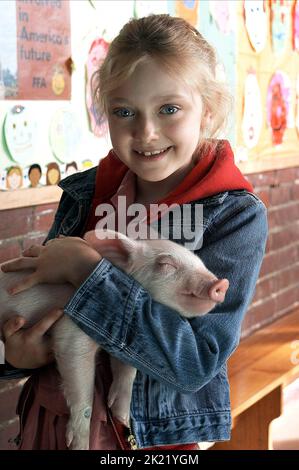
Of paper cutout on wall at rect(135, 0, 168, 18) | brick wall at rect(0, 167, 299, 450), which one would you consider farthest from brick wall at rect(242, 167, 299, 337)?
paper cutout on wall at rect(135, 0, 168, 18)

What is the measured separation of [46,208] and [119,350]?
3.07 feet

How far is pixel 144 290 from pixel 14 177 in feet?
2.70

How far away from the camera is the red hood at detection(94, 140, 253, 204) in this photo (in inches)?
43.6

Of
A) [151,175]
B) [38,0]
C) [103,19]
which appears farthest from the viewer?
[103,19]

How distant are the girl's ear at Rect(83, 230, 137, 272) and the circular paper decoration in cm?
86

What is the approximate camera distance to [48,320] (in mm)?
999

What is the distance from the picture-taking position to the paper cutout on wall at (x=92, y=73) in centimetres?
195

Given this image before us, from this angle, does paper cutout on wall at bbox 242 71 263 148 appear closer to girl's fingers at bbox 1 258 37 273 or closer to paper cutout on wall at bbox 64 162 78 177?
paper cutout on wall at bbox 64 162 78 177

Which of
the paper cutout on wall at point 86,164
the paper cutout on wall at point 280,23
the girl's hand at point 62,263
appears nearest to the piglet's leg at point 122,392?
the girl's hand at point 62,263

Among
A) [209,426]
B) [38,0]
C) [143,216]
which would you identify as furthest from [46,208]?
[209,426]

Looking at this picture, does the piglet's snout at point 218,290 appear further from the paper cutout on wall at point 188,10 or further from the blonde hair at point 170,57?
the paper cutout on wall at point 188,10

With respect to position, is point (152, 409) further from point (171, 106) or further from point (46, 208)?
point (46, 208)

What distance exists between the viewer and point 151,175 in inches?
43.2

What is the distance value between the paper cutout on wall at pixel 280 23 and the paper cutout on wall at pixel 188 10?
0.65m
